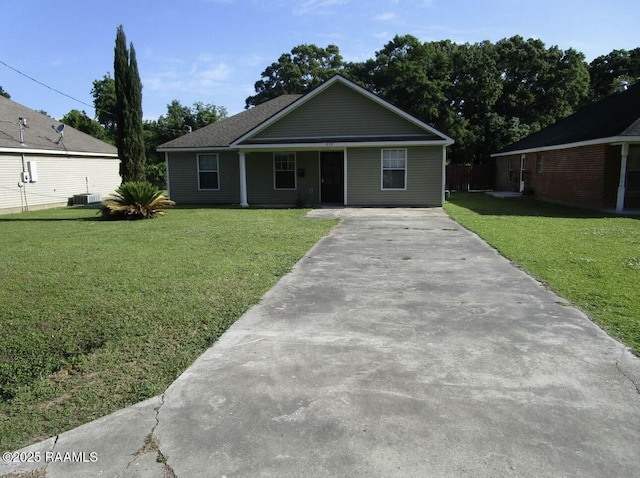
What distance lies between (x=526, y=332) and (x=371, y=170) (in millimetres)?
14465

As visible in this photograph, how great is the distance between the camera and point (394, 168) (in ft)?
59.9

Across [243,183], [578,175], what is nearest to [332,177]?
[243,183]

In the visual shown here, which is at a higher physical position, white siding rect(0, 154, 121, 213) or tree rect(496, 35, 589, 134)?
tree rect(496, 35, 589, 134)

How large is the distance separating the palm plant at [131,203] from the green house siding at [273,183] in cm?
547

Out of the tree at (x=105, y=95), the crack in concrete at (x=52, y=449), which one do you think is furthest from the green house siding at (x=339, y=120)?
the tree at (x=105, y=95)

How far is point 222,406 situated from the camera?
314 cm

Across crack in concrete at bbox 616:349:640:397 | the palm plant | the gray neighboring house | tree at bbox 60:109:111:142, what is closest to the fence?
the gray neighboring house

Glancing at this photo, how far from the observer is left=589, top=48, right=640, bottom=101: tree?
42.8 m

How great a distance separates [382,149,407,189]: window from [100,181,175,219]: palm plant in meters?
8.89

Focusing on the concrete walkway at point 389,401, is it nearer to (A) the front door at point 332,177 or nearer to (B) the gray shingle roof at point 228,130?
(A) the front door at point 332,177

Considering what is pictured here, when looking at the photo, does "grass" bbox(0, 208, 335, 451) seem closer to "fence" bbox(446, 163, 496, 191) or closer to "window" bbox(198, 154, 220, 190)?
Answer: "window" bbox(198, 154, 220, 190)

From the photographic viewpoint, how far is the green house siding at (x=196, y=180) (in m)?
A: 20.8

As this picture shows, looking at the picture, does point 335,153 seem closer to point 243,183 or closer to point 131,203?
point 243,183

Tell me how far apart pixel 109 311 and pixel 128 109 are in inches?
530
